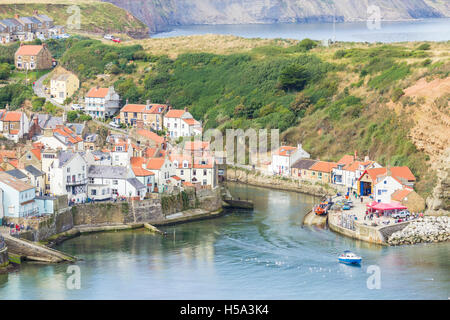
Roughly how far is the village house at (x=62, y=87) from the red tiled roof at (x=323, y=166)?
125 feet

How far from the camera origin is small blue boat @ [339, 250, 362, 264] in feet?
173

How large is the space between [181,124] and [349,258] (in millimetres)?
43195

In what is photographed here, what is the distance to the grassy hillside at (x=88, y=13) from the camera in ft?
454

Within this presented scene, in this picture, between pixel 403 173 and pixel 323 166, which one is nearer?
pixel 403 173

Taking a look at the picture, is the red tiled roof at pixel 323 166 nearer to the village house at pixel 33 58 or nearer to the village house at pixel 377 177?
the village house at pixel 377 177

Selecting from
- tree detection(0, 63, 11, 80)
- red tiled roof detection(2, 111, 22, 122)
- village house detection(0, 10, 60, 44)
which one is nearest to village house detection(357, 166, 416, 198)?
red tiled roof detection(2, 111, 22, 122)

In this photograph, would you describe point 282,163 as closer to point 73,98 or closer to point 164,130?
point 164,130

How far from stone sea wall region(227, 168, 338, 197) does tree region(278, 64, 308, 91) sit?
22028mm

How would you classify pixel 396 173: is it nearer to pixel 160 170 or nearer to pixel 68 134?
pixel 160 170

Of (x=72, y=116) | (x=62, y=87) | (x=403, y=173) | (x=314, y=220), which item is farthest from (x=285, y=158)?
(x=62, y=87)

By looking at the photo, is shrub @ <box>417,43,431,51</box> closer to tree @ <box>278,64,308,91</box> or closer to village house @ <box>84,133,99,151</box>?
tree @ <box>278,64,308,91</box>

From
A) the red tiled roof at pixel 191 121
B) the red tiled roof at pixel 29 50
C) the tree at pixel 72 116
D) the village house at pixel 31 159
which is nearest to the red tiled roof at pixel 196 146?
the village house at pixel 31 159

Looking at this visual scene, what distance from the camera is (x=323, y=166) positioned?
76.9m
